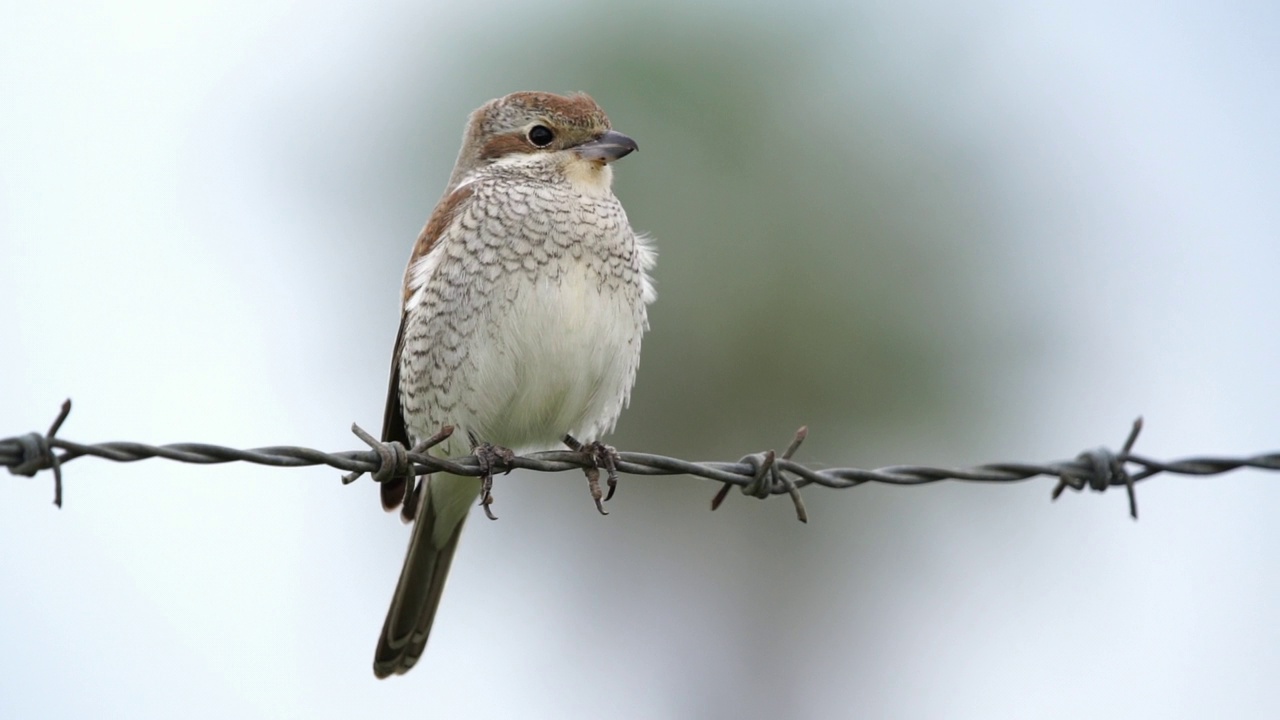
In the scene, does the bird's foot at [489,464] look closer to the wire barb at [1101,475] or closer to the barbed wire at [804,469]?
the barbed wire at [804,469]

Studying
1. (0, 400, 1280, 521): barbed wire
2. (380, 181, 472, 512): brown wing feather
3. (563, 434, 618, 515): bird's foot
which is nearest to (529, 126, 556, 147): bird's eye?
(380, 181, 472, 512): brown wing feather

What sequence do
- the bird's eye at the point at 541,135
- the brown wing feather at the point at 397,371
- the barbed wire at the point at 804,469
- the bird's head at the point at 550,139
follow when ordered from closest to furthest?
1. the barbed wire at the point at 804,469
2. the brown wing feather at the point at 397,371
3. the bird's head at the point at 550,139
4. the bird's eye at the point at 541,135

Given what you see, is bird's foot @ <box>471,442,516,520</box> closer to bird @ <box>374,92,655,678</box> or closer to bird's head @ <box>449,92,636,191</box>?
bird @ <box>374,92,655,678</box>

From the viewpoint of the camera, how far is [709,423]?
46.2 ft

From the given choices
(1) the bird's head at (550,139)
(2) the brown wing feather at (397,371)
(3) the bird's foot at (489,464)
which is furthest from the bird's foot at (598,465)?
(1) the bird's head at (550,139)

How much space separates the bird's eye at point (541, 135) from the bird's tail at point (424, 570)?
1.40 meters

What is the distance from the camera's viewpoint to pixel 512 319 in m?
5.23

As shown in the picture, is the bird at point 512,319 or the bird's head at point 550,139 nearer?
the bird at point 512,319

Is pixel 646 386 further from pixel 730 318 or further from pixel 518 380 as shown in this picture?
pixel 518 380

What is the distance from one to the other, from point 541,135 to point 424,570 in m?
1.84

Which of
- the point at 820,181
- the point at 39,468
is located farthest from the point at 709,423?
the point at 39,468

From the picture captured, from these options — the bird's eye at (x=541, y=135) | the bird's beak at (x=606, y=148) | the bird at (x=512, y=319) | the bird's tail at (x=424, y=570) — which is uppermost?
the bird's eye at (x=541, y=135)

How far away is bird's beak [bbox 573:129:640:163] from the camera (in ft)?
19.2

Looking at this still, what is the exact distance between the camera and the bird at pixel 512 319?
5262 mm
